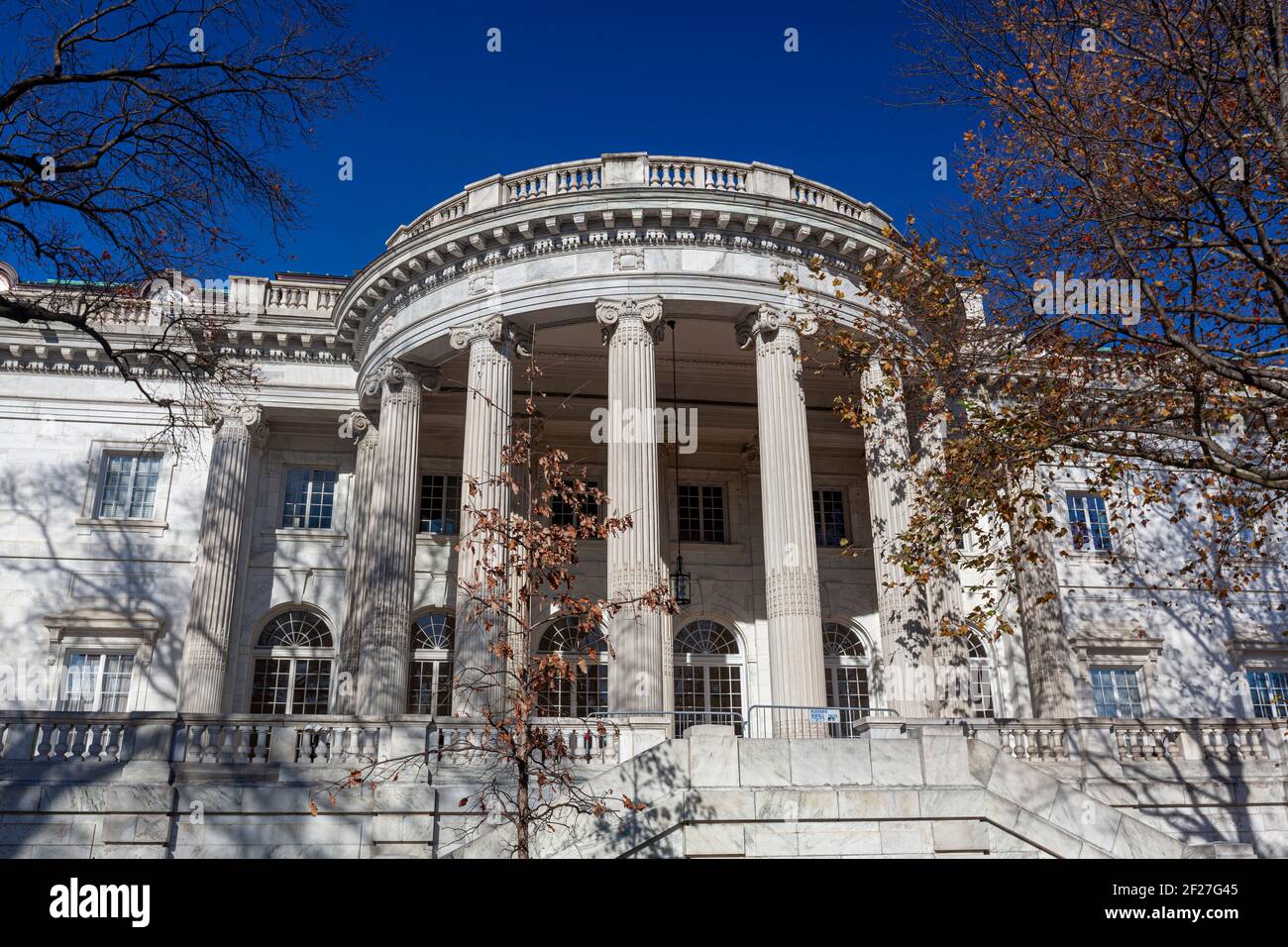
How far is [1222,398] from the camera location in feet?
58.9

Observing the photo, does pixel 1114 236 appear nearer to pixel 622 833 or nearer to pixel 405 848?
pixel 622 833

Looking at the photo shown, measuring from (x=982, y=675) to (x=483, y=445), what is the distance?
16674 mm

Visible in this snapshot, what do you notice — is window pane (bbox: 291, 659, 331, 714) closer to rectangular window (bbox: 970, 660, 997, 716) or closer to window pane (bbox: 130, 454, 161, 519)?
window pane (bbox: 130, 454, 161, 519)

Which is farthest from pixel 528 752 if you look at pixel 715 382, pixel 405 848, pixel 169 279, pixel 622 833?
pixel 715 382

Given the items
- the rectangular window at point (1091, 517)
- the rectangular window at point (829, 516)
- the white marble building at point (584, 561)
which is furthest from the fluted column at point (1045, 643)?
the rectangular window at point (829, 516)

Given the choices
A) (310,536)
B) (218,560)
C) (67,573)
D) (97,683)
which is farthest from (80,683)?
(310,536)

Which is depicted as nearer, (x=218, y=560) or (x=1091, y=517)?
(x=218, y=560)

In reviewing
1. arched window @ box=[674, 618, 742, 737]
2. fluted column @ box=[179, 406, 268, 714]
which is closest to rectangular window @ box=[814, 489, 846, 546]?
arched window @ box=[674, 618, 742, 737]

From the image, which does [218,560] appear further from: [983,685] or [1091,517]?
[1091,517]

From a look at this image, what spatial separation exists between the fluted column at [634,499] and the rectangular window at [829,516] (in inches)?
407

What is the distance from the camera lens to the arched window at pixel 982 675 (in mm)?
31594

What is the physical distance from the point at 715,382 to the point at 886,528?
8549 mm

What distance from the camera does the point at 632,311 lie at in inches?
977
